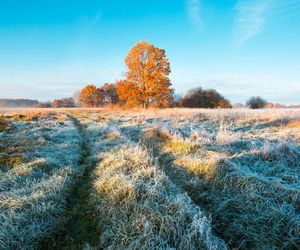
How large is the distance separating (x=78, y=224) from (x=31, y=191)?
1.40 meters

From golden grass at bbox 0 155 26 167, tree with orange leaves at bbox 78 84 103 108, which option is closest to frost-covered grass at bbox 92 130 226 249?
golden grass at bbox 0 155 26 167

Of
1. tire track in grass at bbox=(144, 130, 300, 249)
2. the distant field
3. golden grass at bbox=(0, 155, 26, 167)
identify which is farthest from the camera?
golden grass at bbox=(0, 155, 26, 167)

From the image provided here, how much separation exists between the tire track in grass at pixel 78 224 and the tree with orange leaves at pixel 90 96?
52.6 m

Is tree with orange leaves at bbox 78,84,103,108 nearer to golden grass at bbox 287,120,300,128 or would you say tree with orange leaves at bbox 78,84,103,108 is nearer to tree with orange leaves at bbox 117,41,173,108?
tree with orange leaves at bbox 117,41,173,108

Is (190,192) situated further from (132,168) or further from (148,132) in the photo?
(148,132)

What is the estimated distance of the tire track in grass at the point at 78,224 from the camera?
124 inches

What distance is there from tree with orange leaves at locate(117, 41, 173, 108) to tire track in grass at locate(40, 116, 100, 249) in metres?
Answer: 23.2

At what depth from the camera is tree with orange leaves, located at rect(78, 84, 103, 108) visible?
5500 centimetres

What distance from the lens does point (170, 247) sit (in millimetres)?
2848

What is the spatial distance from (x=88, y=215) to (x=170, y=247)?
1.67 metres

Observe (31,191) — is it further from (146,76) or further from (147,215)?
(146,76)

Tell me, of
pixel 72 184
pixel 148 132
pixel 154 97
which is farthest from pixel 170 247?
pixel 154 97

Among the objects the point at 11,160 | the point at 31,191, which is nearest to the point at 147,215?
the point at 31,191

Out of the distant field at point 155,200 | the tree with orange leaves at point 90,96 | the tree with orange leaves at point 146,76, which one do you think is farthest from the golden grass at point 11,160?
the tree with orange leaves at point 90,96
